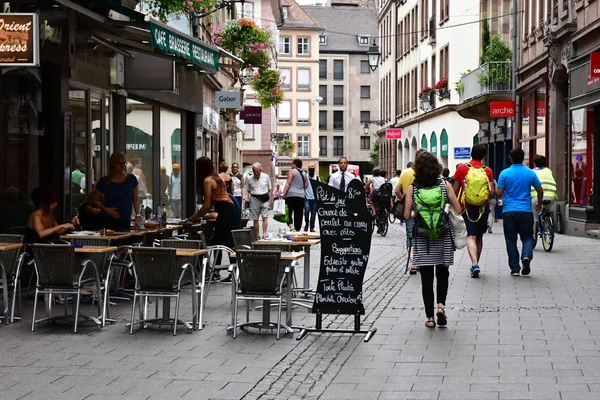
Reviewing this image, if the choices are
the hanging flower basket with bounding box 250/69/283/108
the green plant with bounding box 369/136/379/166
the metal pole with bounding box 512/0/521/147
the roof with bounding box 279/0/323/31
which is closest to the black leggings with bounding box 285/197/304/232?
the metal pole with bounding box 512/0/521/147

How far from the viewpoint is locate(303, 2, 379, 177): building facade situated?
10712 centimetres

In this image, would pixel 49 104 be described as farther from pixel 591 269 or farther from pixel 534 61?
pixel 534 61

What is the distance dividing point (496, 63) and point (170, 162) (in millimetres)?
15619

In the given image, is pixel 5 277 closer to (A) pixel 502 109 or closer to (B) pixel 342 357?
(B) pixel 342 357

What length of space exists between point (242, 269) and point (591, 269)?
324 inches

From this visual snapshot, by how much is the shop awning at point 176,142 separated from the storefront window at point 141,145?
1917mm

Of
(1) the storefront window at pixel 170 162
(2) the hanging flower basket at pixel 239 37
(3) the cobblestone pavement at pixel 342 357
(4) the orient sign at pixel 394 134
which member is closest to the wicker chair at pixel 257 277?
(3) the cobblestone pavement at pixel 342 357

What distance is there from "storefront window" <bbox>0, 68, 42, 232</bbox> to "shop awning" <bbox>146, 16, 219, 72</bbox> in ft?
6.15

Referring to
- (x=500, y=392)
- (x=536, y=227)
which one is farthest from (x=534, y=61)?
(x=500, y=392)

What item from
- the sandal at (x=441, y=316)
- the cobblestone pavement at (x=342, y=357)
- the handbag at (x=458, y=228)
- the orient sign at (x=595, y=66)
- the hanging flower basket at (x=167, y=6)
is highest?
the hanging flower basket at (x=167, y=6)

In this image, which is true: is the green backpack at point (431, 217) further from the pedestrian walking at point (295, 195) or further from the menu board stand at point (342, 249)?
the pedestrian walking at point (295, 195)

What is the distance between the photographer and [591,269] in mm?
16656

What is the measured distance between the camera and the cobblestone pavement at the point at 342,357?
7.48 m

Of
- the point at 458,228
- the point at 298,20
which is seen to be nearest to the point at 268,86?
the point at 458,228
